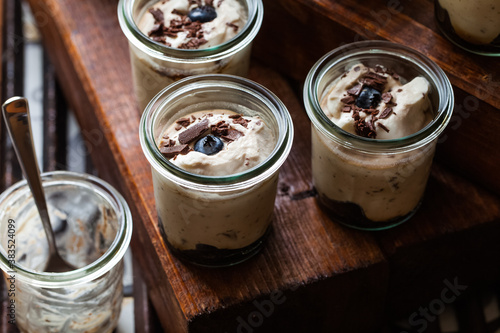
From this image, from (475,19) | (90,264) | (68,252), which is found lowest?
(68,252)

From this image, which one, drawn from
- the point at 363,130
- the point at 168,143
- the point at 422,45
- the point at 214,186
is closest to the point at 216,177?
the point at 214,186

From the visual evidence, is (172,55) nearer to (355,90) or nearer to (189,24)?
(189,24)

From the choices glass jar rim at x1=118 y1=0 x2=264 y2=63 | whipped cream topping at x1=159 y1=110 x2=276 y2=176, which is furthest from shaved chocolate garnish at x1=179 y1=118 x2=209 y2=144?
glass jar rim at x1=118 y1=0 x2=264 y2=63

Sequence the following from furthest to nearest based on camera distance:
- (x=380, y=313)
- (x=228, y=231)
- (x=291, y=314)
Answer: (x=380, y=313), (x=291, y=314), (x=228, y=231)

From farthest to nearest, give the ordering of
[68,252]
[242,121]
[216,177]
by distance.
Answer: [68,252], [242,121], [216,177]

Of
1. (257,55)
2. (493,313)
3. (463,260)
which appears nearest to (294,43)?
(257,55)

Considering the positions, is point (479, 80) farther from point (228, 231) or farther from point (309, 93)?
point (228, 231)
